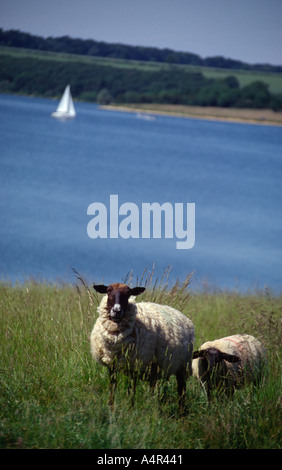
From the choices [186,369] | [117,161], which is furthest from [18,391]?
[117,161]

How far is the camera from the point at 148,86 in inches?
1649

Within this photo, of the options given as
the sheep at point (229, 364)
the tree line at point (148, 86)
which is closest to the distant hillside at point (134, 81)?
the tree line at point (148, 86)

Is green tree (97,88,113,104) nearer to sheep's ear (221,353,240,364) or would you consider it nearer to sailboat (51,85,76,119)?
sailboat (51,85,76,119)

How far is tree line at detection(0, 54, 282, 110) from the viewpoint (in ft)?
113

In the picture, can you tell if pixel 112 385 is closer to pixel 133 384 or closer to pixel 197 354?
pixel 133 384

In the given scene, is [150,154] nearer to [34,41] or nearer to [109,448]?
[34,41]

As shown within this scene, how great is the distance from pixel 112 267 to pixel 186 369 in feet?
49.3

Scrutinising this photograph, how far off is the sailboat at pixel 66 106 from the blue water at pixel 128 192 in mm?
1618

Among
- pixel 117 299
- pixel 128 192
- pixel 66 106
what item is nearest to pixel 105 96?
pixel 66 106

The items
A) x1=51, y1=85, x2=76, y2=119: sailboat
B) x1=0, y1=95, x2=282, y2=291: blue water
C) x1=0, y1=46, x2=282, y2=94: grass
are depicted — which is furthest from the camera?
x1=51, y1=85, x2=76, y2=119: sailboat

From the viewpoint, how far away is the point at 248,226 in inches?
1134

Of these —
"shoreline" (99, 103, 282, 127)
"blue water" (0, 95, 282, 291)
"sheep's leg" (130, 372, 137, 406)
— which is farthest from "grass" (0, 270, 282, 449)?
"shoreline" (99, 103, 282, 127)

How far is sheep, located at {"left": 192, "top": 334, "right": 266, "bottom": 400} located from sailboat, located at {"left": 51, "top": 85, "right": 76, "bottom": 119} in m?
34.8
